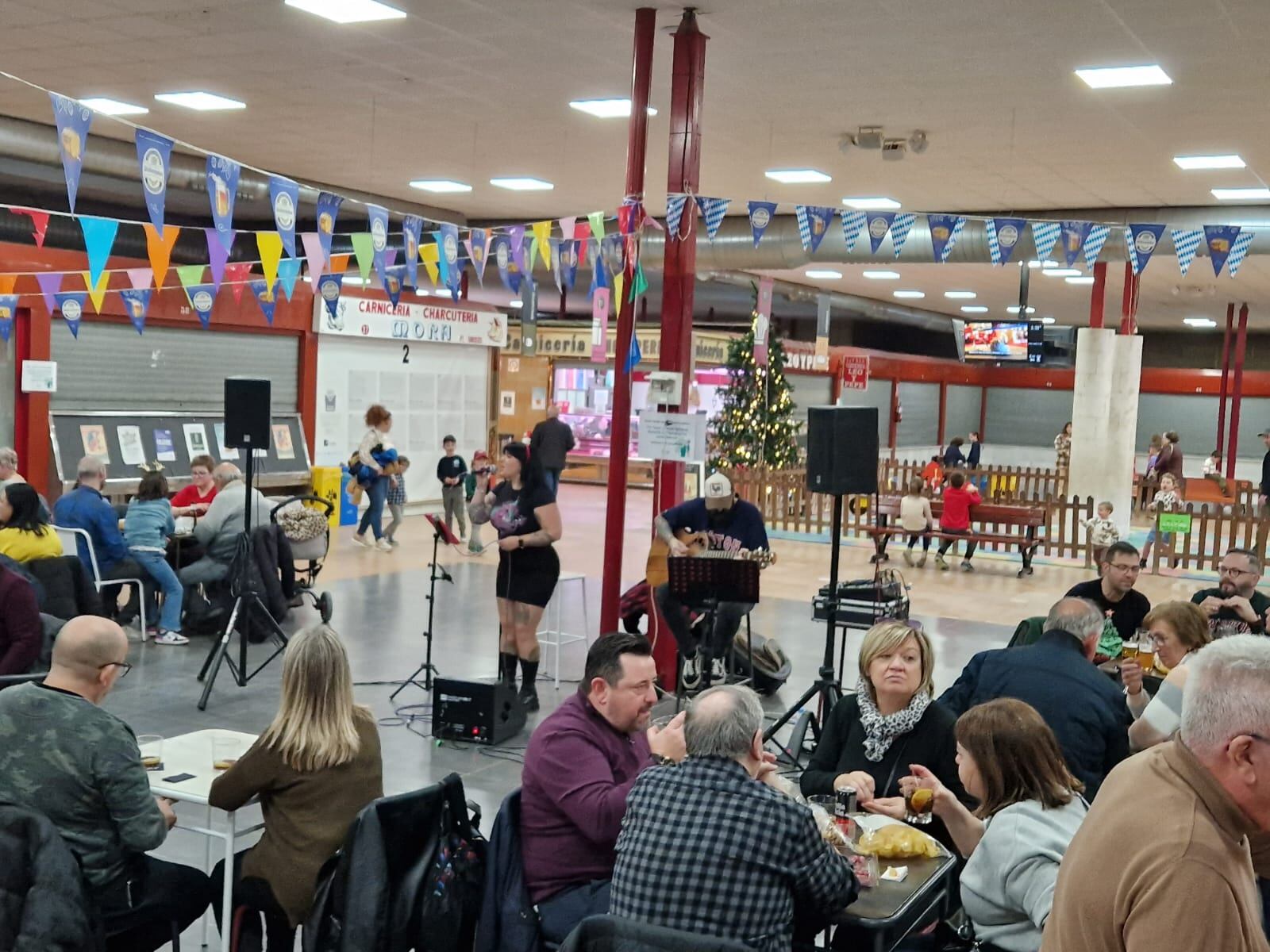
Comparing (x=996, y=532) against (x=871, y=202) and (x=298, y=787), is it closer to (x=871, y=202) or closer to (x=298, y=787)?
(x=871, y=202)

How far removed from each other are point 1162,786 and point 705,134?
10.0 meters

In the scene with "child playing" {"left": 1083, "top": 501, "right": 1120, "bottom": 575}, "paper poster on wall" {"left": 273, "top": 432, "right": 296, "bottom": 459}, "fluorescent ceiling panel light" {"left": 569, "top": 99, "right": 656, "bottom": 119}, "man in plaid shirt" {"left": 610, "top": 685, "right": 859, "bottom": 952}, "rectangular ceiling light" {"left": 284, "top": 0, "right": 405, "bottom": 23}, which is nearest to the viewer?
"man in plaid shirt" {"left": 610, "top": 685, "right": 859, "bottom": 952}

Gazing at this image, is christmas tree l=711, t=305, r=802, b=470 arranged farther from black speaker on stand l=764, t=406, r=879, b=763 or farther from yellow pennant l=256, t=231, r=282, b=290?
black speaker on stand l=764, t=406, r=879, b=763

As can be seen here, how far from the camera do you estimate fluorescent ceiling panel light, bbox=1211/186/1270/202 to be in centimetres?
1273

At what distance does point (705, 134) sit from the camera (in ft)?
36.8

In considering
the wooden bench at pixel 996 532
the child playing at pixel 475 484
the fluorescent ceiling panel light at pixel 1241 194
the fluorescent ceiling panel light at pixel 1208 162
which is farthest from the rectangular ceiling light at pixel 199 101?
the fluorescent ceiling panel light at pixel 1241 194

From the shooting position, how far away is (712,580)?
7117 mm

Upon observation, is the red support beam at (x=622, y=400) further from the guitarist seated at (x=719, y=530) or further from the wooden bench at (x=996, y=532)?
the wooden bench at (x=996, y=532)

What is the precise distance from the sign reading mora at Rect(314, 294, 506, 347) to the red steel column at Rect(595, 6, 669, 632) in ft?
25.3

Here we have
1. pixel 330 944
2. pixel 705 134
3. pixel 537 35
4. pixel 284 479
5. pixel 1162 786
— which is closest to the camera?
pixel 1162 786

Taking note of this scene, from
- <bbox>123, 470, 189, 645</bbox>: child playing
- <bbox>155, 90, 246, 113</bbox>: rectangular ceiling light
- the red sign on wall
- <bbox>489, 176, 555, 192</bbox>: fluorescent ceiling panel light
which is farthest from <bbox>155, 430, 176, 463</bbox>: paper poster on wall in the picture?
the red sign on wall

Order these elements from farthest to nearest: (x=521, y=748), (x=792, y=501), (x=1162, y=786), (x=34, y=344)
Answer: (x=792, y=501), (x=34, y=344), (x=521, y=748), (x=1162, y=786)

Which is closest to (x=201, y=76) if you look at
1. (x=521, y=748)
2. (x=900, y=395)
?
(x=521, y=748)

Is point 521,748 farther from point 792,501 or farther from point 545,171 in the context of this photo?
point 792,501
